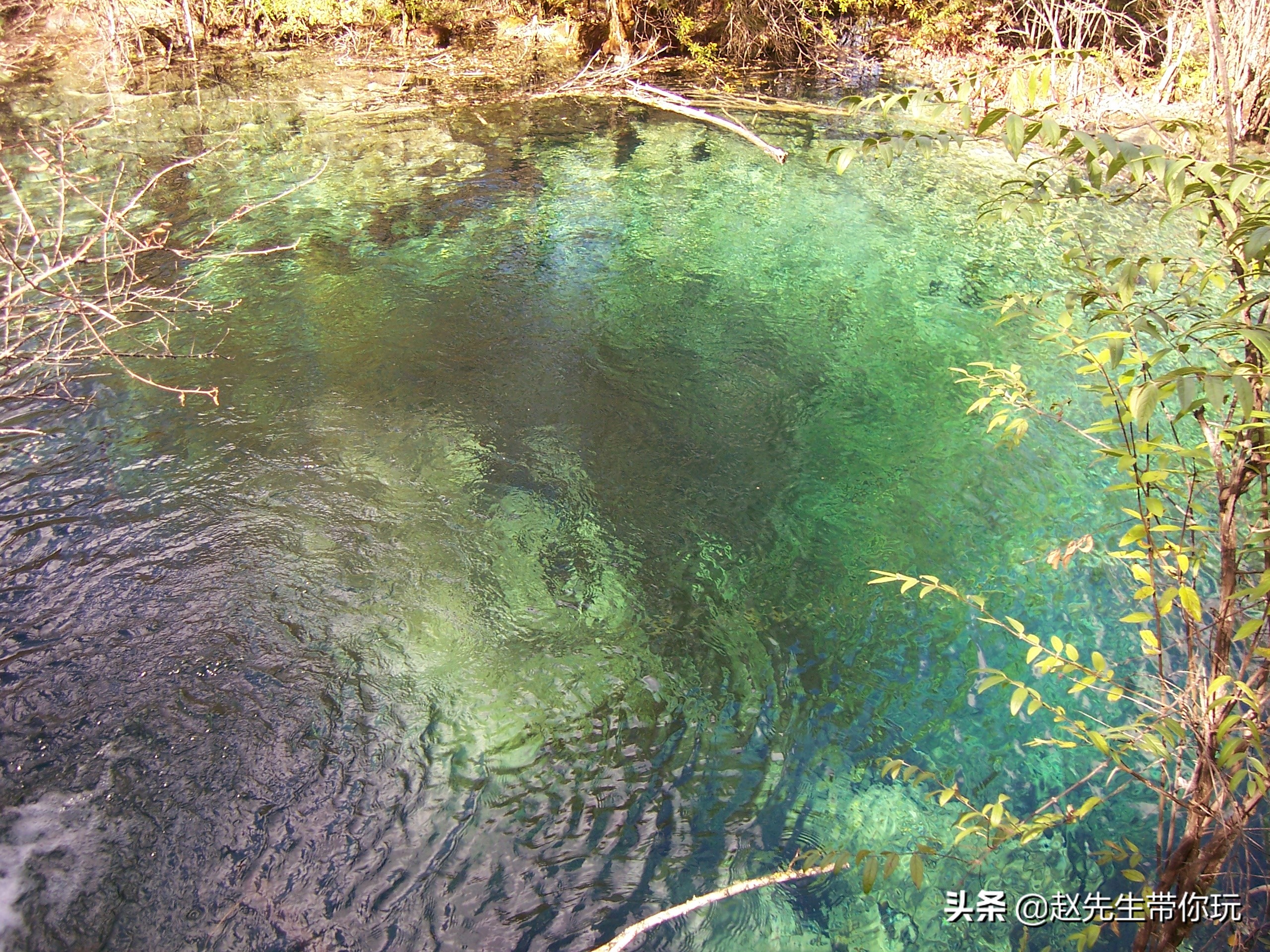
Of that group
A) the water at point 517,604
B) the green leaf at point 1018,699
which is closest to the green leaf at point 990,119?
the green leaf at point 1018,699

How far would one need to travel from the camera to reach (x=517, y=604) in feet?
12.7

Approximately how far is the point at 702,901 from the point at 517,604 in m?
1.65

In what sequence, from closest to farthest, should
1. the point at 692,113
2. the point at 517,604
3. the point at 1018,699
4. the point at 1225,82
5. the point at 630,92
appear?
the point at 1225,82, the point at 1018,699, the point at 517,604, the point at 692,113, the point at 630,92

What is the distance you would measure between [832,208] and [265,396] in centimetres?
555

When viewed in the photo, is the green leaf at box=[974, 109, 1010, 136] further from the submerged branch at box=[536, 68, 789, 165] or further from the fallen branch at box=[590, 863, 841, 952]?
the submerged branch at box=[536, 68, 789, 165]

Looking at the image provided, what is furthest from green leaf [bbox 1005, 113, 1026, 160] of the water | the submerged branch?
the submerged branch

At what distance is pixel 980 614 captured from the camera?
3773 millimetres

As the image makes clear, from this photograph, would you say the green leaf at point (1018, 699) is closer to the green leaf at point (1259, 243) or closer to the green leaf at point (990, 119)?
the green leaf at point (1259, 243)

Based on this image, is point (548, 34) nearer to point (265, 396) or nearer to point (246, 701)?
point (265, 396)

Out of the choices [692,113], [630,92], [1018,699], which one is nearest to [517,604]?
[1018,699]

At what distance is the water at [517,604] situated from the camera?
2816mm

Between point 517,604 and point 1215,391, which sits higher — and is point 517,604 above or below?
below

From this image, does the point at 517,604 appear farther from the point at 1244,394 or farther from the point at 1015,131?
the point at 1244,394

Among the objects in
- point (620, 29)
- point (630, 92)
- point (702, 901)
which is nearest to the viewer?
point (702, 901)
